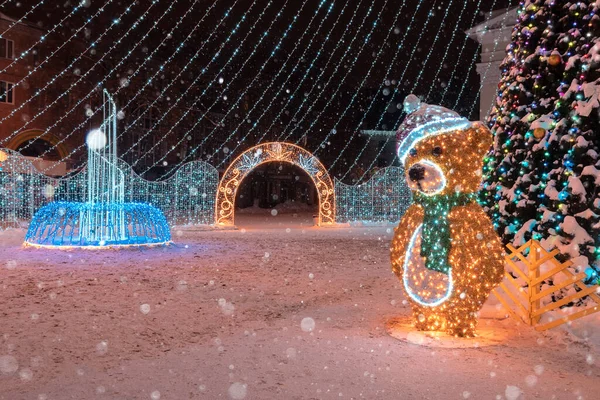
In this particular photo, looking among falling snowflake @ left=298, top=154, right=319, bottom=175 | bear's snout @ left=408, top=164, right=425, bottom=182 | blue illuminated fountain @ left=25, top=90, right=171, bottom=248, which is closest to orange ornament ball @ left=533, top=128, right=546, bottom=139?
bear's snout @ left=408, top=164, right=425, bottom=182

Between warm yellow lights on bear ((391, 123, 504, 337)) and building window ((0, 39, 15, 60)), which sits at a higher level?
building window ((0, 39, 15, 60))

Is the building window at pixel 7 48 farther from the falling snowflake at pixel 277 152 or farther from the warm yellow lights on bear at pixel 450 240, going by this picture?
the warm yellow lights on bear at pixel 450 240

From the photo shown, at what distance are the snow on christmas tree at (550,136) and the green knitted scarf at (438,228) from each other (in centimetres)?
175

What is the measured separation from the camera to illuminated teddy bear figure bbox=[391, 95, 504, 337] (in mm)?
5617

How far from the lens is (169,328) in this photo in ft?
19.7

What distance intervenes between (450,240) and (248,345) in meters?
2.28

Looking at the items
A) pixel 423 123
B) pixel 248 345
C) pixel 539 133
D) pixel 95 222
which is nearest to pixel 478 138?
pixel 423 123

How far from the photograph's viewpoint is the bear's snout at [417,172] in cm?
563

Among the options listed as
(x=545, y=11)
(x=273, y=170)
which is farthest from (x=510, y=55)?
(x=273, y=170)

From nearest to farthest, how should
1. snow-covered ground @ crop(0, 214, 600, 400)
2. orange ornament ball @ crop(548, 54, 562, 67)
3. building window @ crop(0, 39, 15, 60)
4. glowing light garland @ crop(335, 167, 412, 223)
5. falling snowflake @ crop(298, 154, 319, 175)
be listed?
snow-covered ground @ crop(0, 214, 600, 400) < orange ornament ball @ crop(548, 54, 562, 67) < falling snowflake @ crop(298, 154, 319, 175) < glowing light garland @ crop(335, 167, 412, 223) < building window @ crop(0, 39, 15, 60)

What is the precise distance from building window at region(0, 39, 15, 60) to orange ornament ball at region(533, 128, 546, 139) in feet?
88.9

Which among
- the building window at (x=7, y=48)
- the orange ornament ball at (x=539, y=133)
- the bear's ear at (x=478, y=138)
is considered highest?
the building window at (x=7, y=48)

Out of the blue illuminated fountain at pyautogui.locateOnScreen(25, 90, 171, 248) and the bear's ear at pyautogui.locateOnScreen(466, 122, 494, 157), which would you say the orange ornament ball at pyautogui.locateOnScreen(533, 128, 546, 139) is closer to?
the bear's ear at pyautogui.locateOnScreen(466, 122, 494, 157)

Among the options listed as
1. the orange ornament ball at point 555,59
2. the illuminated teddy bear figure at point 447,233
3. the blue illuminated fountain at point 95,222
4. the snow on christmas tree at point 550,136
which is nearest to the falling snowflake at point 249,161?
the blue illuminated fountain at point 95,222
